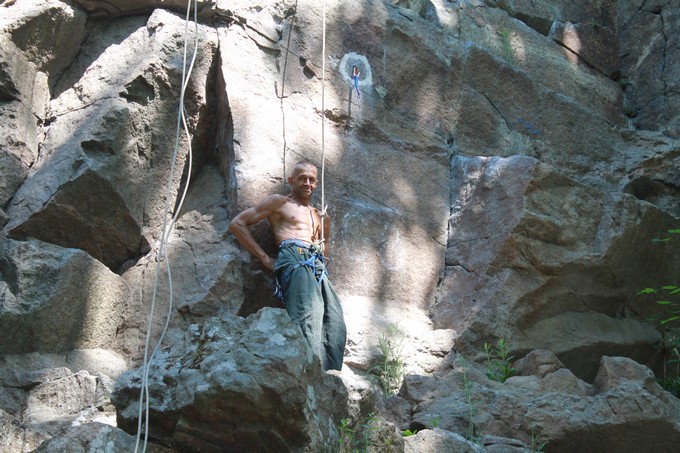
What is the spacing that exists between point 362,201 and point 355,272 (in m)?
0.57

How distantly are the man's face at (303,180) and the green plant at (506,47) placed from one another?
9.11ft

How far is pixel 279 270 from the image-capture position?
18.2ft

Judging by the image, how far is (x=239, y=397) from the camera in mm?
3555

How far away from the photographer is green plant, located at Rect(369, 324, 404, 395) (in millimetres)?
5600

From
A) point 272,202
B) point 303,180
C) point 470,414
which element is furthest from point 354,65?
point 470,414

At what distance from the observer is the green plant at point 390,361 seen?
560 centimetres

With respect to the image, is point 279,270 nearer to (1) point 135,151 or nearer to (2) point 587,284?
(1) point 135,151

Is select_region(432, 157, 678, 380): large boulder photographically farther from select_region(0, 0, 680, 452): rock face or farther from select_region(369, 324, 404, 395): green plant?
select_region(369, 324, 404, 395): green plant

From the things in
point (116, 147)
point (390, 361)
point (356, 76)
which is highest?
point (356, 76)

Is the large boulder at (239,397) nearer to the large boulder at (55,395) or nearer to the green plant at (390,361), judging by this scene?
the large boulder at (55,395)

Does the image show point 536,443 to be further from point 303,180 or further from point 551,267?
point 303,180

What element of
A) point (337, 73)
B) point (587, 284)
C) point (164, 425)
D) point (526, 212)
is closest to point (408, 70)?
point (337, 73)

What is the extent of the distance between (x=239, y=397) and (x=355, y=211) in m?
2.98

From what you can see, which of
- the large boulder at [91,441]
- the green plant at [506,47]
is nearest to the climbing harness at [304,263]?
the large boulder at [91,441]
